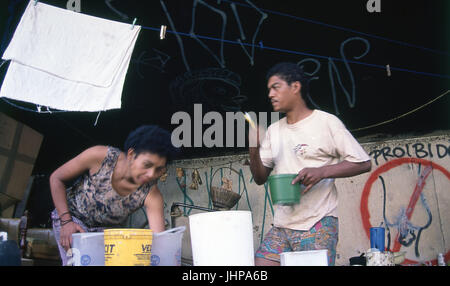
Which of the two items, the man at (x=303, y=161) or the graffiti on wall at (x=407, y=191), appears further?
the graffiti on wall at (x=407, y=191)

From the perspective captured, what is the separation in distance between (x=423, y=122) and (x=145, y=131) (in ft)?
11.6

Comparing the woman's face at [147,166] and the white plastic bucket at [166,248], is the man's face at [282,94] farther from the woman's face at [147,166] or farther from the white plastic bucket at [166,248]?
the white plastic bucket at [166,248]

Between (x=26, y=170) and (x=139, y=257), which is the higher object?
(x=26, y=170)

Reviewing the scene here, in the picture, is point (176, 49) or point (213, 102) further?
point (213, 102)

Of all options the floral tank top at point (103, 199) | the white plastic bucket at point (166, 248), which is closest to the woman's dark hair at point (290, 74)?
the floral tank top at point (103, 199)

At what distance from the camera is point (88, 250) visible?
169 cm

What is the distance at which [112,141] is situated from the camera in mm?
5367

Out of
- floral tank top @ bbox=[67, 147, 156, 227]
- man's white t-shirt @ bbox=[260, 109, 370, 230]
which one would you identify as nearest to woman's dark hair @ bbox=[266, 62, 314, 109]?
man's white t-shirt @ bbox=[260, 109, 370, 230]

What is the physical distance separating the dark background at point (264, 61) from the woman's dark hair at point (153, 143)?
1185mm

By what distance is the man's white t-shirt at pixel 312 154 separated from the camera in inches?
92.0

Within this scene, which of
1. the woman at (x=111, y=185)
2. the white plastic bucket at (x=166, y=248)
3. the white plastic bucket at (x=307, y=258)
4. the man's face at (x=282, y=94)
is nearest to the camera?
the white plastic bucket at (x=307, y=258)
